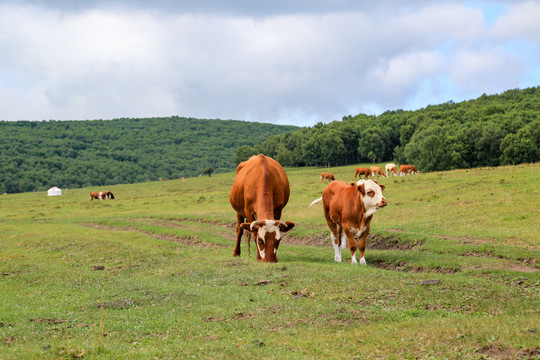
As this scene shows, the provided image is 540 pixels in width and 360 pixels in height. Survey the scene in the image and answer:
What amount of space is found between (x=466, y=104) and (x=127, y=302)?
5378 inches

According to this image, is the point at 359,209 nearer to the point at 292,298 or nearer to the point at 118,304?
the point at 292,298

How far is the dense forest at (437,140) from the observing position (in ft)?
255

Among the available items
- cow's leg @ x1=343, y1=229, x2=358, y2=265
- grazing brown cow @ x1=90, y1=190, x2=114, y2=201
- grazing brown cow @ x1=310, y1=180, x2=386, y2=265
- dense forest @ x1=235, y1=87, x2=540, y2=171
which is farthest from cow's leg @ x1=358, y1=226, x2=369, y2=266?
grazing brown cow @ x1=90, y1=190, x2=114, y2=201

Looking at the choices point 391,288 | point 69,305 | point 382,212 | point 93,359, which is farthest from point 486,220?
point 93,359

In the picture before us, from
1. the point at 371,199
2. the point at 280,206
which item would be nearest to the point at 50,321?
the point at 280,206

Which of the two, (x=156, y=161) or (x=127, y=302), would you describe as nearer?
(x=127, y=302)

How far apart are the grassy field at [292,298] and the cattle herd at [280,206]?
2.98 ft

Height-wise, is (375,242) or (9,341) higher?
(9,341)

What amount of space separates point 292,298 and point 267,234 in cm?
461

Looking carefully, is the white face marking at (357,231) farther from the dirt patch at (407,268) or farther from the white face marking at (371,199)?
the dirt patch at (407,268)

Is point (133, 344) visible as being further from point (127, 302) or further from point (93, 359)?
point (127, 302)

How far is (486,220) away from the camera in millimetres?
23828

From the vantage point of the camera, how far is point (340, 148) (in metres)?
118

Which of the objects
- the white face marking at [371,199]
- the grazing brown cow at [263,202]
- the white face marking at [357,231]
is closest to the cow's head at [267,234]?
the grazing brown cow at [263,202]
